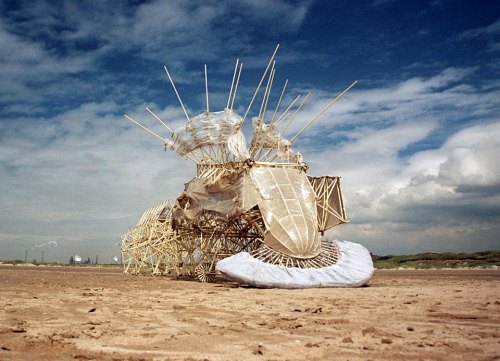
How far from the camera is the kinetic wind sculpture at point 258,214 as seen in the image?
49.5 ft

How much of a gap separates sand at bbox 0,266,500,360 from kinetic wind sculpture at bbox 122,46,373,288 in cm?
429

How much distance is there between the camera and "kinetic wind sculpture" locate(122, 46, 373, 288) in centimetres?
1509

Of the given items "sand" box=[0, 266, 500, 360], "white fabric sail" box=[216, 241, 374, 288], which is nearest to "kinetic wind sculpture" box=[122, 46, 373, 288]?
"white fabric sail" box=[216, 241, 374, 288]

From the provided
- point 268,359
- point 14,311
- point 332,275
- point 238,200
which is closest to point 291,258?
point 332,275

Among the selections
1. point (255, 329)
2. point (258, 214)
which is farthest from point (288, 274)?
point (255, 329)

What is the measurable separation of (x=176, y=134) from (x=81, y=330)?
44.2 ft

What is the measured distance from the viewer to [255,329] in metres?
6.91

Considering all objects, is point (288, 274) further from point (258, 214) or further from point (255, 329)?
point (255, 329)

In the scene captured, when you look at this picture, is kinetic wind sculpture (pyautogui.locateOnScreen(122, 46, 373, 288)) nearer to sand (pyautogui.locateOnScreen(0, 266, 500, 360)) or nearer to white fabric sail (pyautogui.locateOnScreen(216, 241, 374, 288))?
white fabric sail (pyautogui.locateOnScreen(216, 241, 374, 288))

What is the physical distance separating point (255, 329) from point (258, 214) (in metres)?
10.0

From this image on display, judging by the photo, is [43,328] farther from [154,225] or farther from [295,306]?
[154,225]

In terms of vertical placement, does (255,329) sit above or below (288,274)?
Answer: below

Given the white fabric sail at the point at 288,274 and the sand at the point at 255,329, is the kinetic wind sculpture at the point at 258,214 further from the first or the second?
the sand at the point at 255,329

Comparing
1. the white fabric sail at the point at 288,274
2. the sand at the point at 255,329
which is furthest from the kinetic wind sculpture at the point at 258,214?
the sand at the point at 255,329
